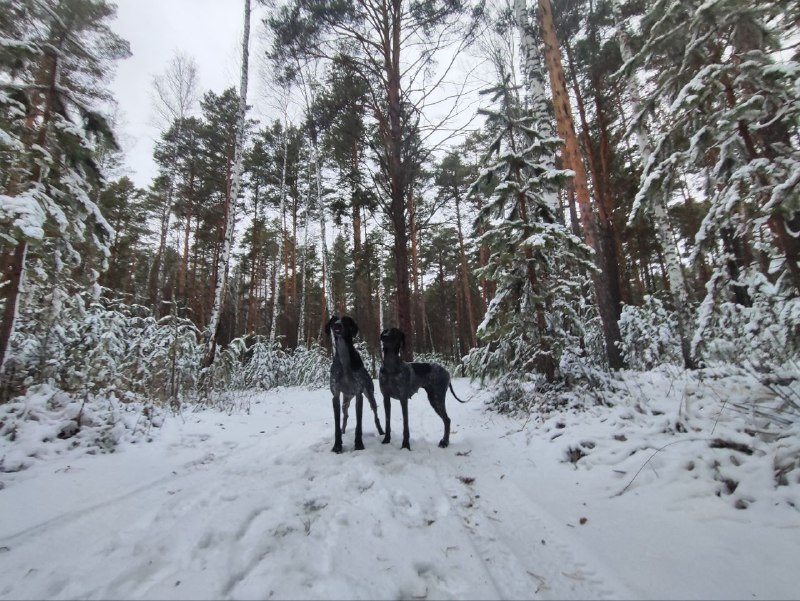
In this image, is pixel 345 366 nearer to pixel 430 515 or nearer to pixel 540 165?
pixel 430 515

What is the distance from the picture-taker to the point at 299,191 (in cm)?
1934

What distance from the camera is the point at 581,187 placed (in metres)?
6.57

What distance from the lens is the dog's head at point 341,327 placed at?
377 centimetres

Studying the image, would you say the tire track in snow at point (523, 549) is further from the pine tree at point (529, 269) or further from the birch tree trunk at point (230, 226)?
the birch tree trunk at point (230, 226)

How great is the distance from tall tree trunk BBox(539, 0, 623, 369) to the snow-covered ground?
8.43 feet

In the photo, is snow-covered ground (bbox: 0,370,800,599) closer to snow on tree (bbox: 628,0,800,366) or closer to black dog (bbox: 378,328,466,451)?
black dog (bbox: 378,328,466,451)

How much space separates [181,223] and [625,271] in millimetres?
24662

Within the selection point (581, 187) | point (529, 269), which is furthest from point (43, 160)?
point (581, 187)

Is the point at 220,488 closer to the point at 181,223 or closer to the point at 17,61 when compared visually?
the point at 17,61

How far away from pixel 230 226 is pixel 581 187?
28.8 ft

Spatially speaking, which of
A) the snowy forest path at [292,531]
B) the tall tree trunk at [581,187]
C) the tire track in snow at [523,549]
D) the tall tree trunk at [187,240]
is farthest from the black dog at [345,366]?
the tall tree trunk at [187,240]

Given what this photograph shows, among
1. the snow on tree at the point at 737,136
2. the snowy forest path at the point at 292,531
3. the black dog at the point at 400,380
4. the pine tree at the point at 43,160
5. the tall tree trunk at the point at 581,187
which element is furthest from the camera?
the tall tree trunk at the point at 581,187

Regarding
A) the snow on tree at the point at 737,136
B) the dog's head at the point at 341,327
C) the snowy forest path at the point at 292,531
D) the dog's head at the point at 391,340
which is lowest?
the snowy forest path at the point at 292,531

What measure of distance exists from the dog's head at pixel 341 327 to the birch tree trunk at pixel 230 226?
20.5ft
